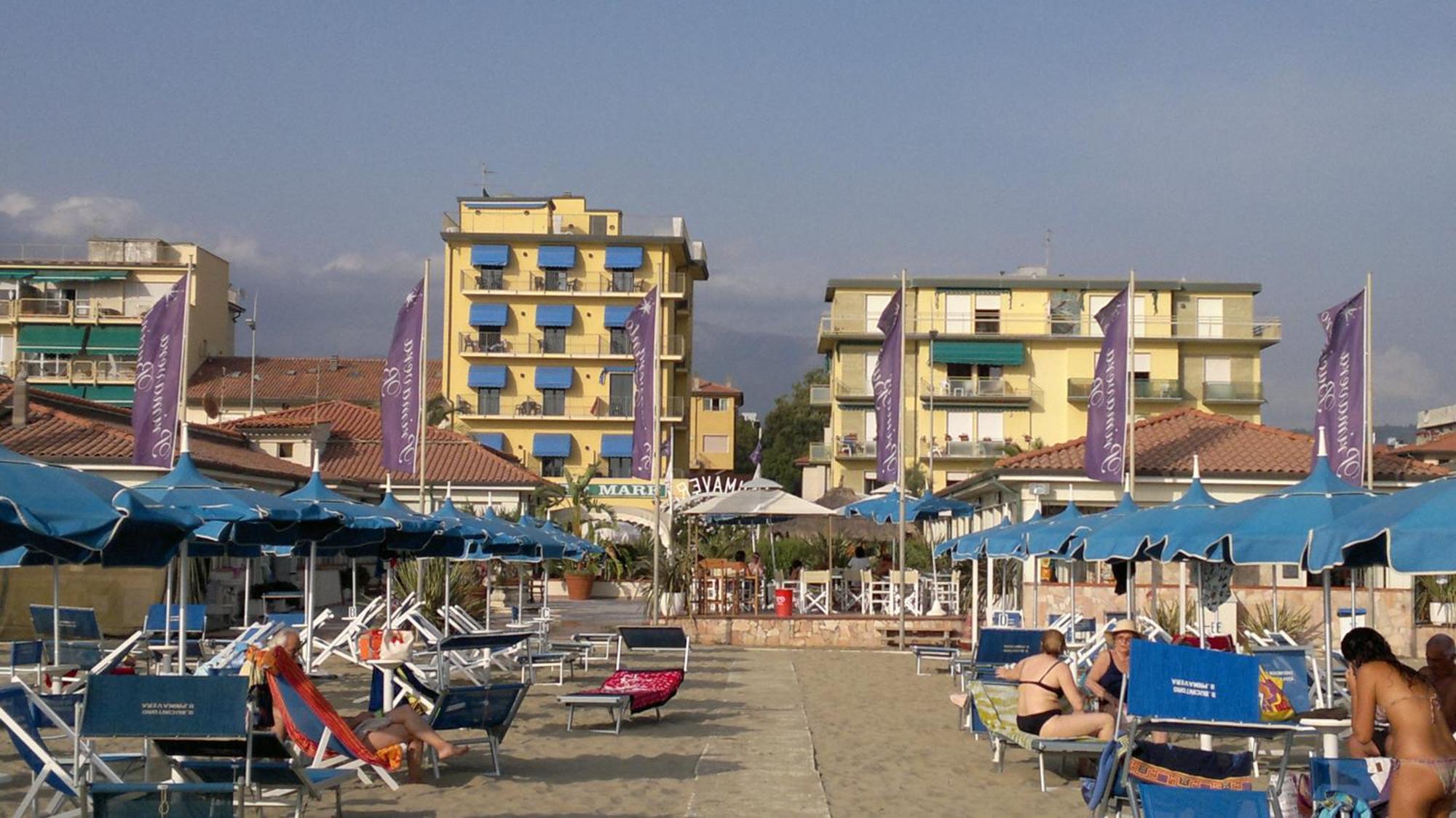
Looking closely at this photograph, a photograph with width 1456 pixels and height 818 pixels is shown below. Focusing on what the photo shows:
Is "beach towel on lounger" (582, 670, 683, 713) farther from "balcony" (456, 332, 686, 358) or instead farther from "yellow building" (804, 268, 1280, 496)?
"balcony" (456, 332, 686, 358)

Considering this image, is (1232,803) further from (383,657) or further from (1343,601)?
(1343,601)

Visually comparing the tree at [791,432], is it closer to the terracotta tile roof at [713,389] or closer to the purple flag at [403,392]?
the terracotta tile roof at [713,389]

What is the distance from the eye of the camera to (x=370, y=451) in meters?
47.3

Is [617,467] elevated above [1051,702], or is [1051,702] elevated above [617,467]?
[617,467]

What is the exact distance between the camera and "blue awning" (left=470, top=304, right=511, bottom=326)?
68.5 meters

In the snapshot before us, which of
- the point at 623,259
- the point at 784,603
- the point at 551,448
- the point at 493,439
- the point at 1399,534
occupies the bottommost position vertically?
the point at 784,603

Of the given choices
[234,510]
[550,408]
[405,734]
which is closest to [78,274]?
[550,408]

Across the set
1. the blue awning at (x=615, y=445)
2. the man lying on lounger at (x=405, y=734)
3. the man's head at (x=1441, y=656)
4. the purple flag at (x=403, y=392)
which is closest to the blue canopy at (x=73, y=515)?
the man lying on lounger at (x=405, y=734)

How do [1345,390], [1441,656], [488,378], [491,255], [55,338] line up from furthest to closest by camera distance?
[491,255]
[55,338]
[488,378]
[1345,390]
[1441,656]

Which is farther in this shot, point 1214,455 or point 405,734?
point 1214,455

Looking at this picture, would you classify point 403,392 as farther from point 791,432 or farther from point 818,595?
point 791,432

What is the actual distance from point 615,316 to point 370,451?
22.6m

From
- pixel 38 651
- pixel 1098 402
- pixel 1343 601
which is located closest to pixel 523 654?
pixel 38 651

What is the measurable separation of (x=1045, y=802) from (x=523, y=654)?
7942 mm
